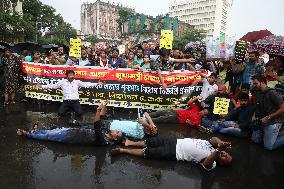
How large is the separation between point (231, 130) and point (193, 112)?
126 cm

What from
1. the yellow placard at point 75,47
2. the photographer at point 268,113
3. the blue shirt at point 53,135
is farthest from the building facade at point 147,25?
the blue shirt at point 53,135

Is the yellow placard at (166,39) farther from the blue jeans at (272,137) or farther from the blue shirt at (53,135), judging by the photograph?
the blue shirt at (53,135)

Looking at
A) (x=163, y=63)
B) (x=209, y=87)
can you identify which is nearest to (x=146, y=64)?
(x=163, y=63)

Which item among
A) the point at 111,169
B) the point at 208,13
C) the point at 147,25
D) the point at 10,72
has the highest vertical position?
the point at 208,13

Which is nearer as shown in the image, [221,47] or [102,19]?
[221,47]

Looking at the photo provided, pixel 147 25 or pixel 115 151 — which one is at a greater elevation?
pixel 147 25

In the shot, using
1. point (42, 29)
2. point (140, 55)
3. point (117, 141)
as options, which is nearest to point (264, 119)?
point (117, 141)

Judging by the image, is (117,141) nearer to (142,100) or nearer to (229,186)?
(229,186)

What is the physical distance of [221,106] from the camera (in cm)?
792

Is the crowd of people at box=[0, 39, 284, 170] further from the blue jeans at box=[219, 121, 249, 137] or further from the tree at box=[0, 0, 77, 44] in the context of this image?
the tree at box=[0, 0, 77, 44]

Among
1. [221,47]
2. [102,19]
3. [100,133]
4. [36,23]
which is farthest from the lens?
[102,19]

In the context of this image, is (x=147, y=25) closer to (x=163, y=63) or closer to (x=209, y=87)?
(x=163, y=63)

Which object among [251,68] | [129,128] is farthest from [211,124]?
[129,128]

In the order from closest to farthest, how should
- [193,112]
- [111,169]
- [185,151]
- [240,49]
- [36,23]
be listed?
[111,169] → [185,151] → [193,112] → [240,49] → [36,23]
